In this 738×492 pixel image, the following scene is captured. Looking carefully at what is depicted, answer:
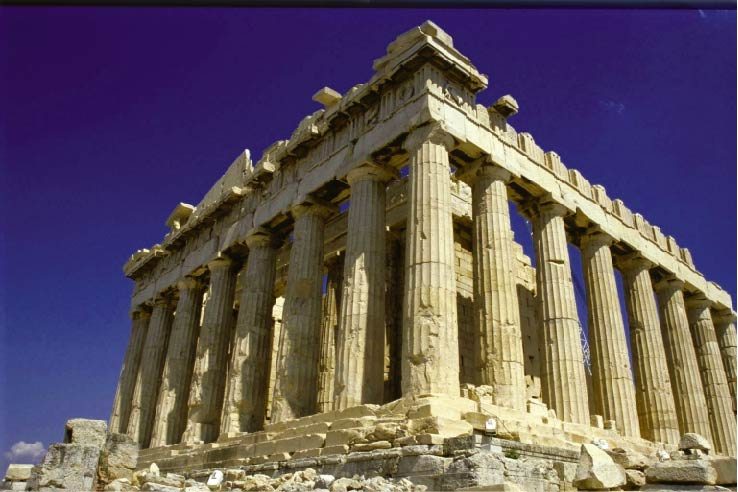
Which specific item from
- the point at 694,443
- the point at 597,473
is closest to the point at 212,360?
the point at 694,443

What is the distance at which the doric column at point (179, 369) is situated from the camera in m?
24.0

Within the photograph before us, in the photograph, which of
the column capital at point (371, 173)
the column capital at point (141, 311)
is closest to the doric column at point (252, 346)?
the column capital at point (371, 173)

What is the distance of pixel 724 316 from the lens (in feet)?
96.2

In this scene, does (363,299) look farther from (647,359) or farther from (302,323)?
(647,359)

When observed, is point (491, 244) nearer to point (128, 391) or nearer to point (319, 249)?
point (319, 249)

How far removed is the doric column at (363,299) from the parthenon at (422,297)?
50mm

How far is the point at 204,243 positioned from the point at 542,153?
46.2 ft

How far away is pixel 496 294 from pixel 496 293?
0.03 metres

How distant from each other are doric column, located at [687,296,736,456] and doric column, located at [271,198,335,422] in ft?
54.3

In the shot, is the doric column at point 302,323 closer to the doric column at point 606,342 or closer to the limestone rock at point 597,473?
the doric column at point 606,342

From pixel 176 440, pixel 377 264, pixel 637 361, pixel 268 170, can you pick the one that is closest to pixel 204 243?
pixel 268 170

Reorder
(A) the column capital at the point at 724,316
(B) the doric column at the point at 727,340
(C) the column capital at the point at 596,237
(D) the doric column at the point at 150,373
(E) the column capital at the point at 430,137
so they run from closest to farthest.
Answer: (E) the column capital at the point at 430,137, (C) the column capital at the point at 596,237, (D) the doric column at the point at 150,373, (B) the doric column at the point at 727,340, (A) the column capital at the point at 724,316

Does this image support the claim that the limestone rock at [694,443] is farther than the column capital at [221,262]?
No

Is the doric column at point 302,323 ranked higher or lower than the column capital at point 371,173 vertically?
lower
